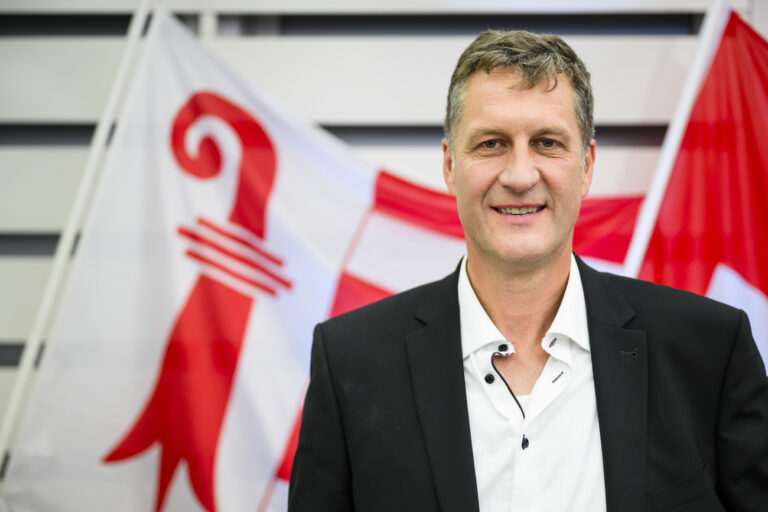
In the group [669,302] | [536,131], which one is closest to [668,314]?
[669,302]

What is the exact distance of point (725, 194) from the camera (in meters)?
2.39

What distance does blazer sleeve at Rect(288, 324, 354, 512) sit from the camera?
140 centimetres

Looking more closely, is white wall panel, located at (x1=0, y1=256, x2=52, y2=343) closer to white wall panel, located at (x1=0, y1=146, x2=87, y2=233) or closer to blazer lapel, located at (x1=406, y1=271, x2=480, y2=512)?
white wall panel, located at (x1=0, y1=146, x2=87, y2=233)

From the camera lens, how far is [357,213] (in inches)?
101

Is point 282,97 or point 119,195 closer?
point 119,195

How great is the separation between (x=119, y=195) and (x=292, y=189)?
0.61m

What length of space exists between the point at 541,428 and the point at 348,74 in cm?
194

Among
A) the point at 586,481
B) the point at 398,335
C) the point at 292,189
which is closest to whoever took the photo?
the point at 586,481

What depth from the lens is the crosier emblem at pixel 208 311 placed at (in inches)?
96.3

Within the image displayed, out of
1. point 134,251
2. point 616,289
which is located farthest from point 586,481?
point 134,251

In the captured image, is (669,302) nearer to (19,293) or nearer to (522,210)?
(522,210)

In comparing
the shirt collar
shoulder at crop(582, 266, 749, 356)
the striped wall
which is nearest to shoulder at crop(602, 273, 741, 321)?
shoulder at crop(582, 266, 749, 356)

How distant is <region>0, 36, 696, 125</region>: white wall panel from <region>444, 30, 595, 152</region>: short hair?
1426mm

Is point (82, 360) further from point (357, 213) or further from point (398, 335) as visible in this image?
point (398, 335)
